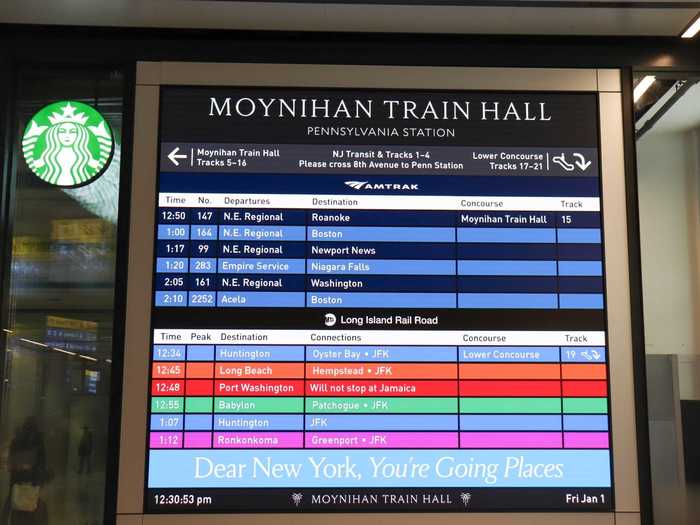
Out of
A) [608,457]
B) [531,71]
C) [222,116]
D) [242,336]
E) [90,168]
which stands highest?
[531,71]

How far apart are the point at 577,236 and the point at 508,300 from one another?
49 centimetres

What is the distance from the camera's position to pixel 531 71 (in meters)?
3.61

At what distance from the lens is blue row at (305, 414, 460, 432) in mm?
3301

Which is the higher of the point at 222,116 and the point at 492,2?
the point at 492,2

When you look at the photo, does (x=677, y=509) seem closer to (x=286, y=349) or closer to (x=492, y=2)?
(x=286, y=349)

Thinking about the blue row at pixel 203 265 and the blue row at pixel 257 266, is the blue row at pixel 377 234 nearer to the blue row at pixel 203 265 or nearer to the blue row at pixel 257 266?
the blue row at pixel 257 266

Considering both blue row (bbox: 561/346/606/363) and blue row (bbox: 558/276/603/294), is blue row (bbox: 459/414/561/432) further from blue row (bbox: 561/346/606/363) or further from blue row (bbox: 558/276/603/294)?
blue row (bbox: 558/276/603/294)

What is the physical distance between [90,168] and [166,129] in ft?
1.50

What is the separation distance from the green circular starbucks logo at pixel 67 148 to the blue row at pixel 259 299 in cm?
96

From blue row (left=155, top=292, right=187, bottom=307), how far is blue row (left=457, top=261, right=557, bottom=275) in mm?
1371

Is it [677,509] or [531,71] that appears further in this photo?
[531,71]

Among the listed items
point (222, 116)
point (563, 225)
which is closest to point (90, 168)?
point (222, 116)

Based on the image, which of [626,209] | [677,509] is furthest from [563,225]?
[677,509]

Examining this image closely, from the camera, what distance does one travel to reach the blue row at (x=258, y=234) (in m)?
3.41
